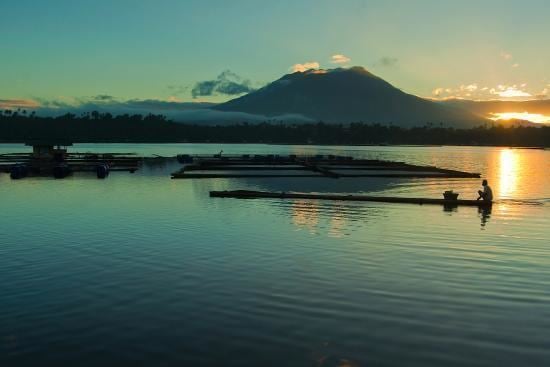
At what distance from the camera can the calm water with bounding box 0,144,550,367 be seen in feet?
39.0

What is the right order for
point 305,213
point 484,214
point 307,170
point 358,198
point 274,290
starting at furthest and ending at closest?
point 307,170 → point 358,198 → point 484,214 → point 305,213 → point 274,290

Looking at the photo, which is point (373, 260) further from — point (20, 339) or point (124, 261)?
point (20, 339)

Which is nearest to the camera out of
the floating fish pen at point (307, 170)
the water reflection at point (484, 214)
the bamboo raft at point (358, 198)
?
the water reflection at point (484, 214)

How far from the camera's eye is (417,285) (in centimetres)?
1748

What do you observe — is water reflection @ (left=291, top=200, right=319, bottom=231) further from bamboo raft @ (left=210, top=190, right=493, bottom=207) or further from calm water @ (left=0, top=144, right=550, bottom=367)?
bamboo raft @ (left=210, top=190, right=493, bottom=207)

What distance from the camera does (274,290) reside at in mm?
16703

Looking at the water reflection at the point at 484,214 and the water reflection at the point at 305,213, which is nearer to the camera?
the water reflection at the point at 305,213

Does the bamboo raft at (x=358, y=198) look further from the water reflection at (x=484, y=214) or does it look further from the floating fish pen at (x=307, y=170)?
the floating fish pen at (x=307, y=170)

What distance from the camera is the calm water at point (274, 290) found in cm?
1189

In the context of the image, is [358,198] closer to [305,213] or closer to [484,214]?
[305,213]

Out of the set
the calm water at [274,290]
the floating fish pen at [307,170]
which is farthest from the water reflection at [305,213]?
the floating fish pen at [307,170]

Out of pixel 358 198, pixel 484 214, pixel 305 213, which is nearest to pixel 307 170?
pixel 358 198

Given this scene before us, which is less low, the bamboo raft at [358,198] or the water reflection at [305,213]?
the bamboo raft at [358,198]

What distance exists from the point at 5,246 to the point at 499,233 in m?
25.9
